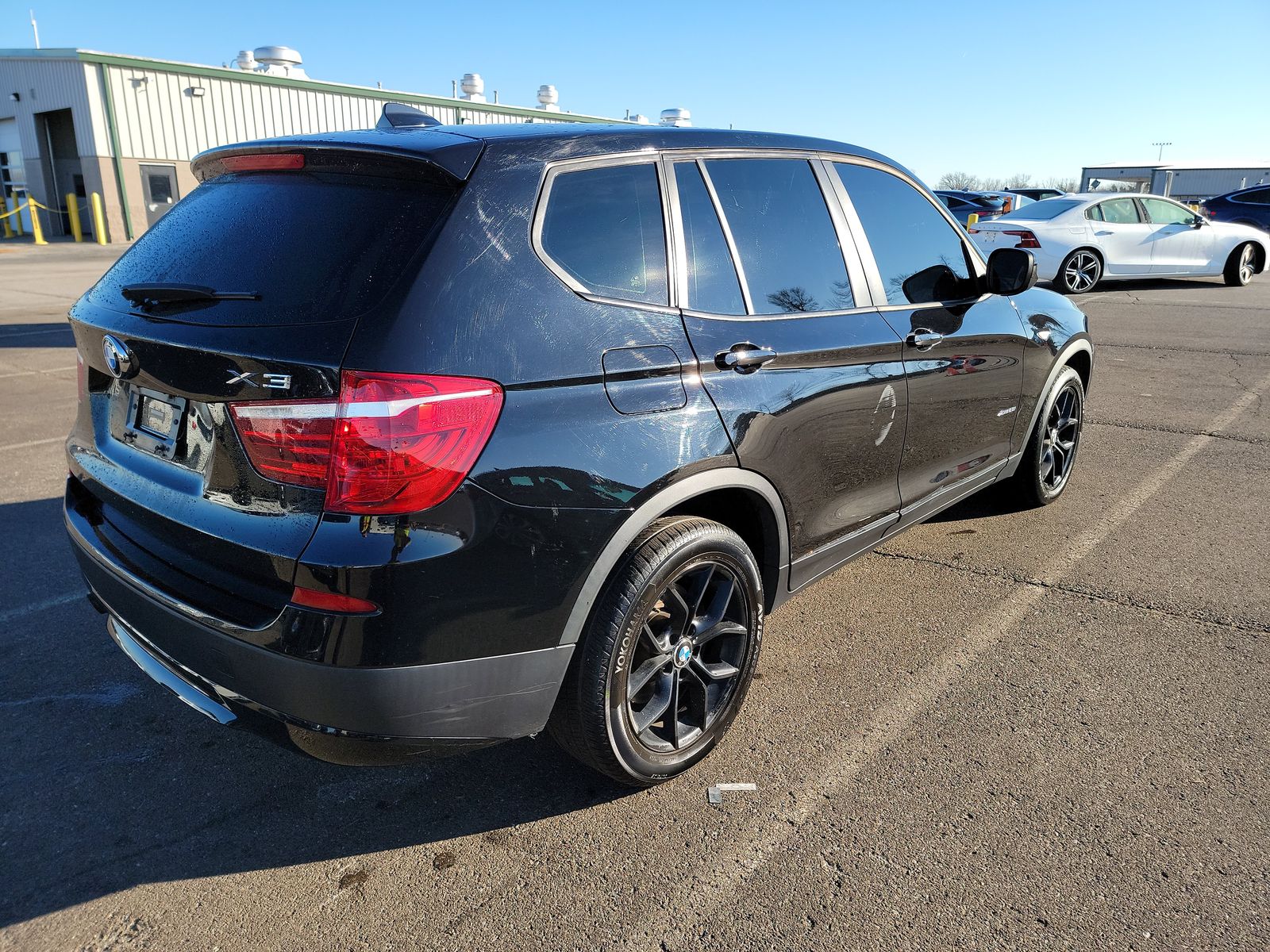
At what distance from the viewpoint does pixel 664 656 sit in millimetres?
2666

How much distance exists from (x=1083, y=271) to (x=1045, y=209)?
1.22 m

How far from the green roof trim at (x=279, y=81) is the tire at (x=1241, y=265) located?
14.5 m

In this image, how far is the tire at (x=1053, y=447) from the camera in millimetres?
4742

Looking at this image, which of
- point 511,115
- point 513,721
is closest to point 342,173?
point 513,721

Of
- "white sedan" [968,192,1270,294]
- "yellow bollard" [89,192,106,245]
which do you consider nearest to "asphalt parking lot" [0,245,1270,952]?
"white sedan" [968,192,1270,294]

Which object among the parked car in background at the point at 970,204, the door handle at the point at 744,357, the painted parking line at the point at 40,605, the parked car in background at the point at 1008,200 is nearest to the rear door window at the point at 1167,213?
the parked car in background at the point at 970,204

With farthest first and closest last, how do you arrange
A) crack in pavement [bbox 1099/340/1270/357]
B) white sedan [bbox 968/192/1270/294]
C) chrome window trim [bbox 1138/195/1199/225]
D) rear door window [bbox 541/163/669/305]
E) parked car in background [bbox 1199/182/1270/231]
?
parked car in background [bbox 1199/182/1270/231]
chrome window trim [bbox 1138/195/1199/225]
white sedan [bbox 968/192/1270/294]
crack in pavement [bbox 1099/340/1270/357]
rear door window [bbox 541/163/669/305]

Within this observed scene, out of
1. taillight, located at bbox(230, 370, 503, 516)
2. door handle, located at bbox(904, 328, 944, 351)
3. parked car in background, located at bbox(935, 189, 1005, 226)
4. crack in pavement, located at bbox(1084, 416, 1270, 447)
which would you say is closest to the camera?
taillight, located at bbox(230, 370, 503, 516)

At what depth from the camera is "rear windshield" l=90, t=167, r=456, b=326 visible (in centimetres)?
216

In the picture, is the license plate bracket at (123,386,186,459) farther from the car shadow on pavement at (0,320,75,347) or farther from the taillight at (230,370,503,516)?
the car shadow on pavement at (0,320,75,347)

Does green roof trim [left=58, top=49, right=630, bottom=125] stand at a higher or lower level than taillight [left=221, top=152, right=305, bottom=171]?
higher

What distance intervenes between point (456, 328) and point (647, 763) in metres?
1.34

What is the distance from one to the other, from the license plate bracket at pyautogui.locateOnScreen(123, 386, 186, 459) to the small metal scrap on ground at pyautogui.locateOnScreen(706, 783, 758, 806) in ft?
5.69

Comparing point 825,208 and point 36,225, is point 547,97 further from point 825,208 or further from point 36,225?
point 825,208
